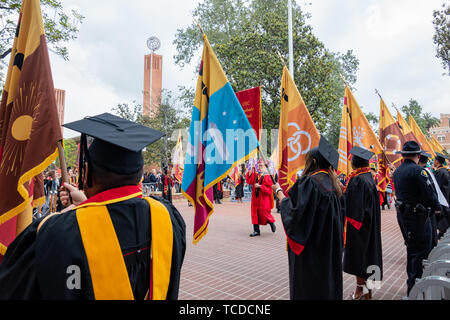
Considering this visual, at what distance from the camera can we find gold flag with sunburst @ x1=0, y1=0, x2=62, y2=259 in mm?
2338

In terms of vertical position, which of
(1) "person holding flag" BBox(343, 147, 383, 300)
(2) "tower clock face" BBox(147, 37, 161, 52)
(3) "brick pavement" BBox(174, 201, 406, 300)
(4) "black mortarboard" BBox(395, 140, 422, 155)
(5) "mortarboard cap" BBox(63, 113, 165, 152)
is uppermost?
(2) "tower clock face" BBox(147, 37, 161, 52)

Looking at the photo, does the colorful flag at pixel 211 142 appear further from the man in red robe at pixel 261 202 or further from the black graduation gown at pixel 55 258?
the man in red robe at pixel 261 202

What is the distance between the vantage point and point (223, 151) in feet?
12.2

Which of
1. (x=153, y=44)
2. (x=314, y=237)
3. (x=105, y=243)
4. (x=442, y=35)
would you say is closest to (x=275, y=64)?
(x=442, y=35)

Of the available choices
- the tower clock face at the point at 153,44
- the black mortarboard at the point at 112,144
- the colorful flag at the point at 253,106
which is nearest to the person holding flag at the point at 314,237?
the black mortarboard at the point at 112,144

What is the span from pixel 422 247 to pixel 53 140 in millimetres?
4988

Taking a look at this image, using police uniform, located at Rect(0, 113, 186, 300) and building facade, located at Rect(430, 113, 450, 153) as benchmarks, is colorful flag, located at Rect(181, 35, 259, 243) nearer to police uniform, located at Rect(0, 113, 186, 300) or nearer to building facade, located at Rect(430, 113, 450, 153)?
police uniform, located at Rect(0, 113, 186, 300)

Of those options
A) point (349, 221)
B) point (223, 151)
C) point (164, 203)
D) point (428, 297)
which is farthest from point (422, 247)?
point (164, 203)

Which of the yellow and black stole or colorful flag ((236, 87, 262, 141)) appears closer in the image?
the yellow and black stole

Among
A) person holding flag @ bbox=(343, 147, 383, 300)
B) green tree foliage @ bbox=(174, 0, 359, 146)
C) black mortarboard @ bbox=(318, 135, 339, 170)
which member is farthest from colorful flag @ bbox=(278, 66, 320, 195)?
green tree foliage @ bbox=(174, 0, 359, 146)

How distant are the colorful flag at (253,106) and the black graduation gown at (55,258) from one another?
209 inches

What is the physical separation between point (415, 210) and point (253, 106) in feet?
12.5

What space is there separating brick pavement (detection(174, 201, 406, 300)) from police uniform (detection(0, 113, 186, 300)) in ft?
9.25

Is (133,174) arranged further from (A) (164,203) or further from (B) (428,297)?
(B) (428,297)
